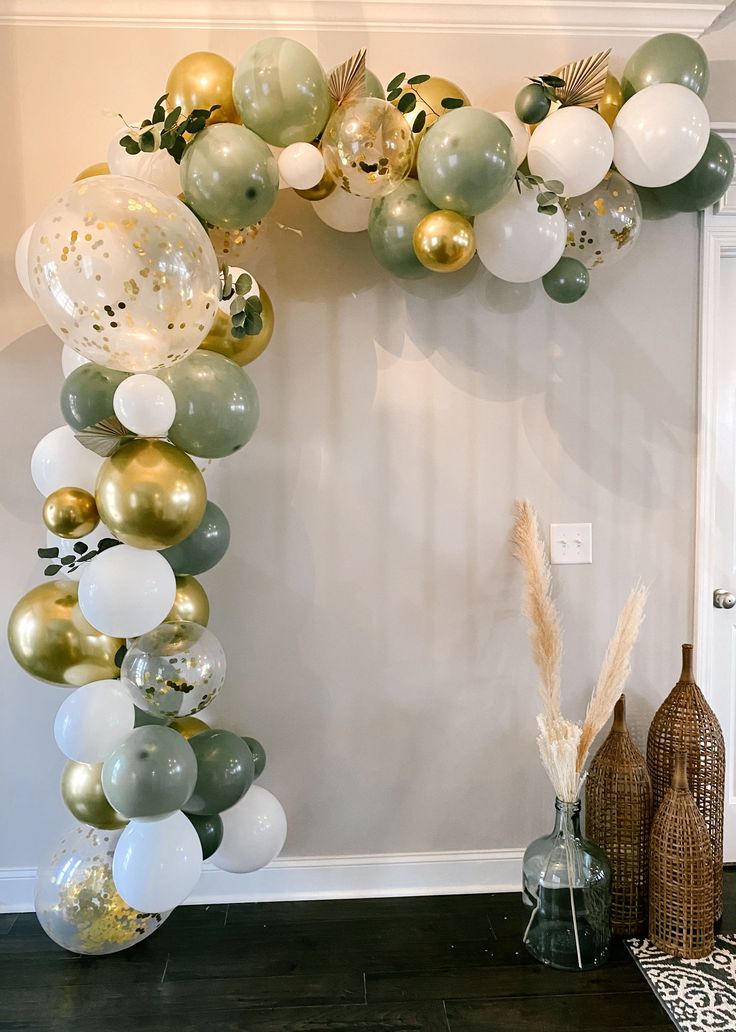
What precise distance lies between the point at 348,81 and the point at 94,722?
4.79 ft

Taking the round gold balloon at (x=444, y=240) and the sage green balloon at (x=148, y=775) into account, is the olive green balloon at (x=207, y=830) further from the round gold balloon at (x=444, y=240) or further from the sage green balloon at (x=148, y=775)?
the round gold balloon at (x=444, y=240)

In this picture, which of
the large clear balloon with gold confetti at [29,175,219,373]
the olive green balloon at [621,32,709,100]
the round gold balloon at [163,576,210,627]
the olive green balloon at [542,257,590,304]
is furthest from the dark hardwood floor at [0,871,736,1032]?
the olive green balloon at [621,32,709,100]

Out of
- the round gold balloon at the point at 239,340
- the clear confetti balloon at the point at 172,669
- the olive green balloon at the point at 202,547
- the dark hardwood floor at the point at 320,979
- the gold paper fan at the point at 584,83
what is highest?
the gold paper fan at the point at 584,83

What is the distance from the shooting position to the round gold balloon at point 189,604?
186 cm

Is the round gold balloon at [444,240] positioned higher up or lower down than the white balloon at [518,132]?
lower down

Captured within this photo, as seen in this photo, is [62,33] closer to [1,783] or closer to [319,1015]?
[1,783]

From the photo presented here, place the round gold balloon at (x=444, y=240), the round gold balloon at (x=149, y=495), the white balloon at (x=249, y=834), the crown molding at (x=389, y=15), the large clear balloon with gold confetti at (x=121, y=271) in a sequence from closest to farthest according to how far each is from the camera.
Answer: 1. the large clear balloon with gold confetti at (x=121, y=271)
2. the round gold balloon at (x=149, y=495)
3. the round gold balloon at (x=444, y=240)
4. the white balloon at (x=249, y=834)
5. the crown molding at (x=389, y=15)

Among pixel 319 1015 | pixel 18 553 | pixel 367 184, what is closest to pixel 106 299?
pixel 367 184

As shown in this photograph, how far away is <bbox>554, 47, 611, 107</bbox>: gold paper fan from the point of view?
1888mm

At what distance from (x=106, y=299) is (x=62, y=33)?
1.03m

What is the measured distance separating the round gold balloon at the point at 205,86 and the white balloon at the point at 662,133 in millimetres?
882

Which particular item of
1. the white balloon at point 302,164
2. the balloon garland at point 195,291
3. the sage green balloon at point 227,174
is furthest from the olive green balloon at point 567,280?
the sage green balloon at point 227,174

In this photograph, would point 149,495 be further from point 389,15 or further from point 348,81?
point 389,15

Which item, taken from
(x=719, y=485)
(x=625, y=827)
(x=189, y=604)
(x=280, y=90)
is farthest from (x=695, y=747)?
(x=280, y=90)
